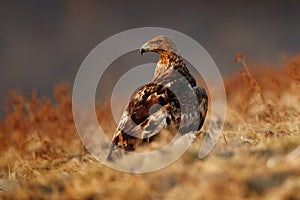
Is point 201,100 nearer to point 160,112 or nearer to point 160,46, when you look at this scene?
point 160,112

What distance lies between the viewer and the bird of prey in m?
7.97

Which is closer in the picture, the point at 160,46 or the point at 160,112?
the point at 160,112

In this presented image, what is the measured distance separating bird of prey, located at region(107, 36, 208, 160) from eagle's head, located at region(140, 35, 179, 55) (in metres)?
0.89

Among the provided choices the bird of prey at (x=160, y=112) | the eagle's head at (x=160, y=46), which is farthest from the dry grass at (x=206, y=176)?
the eagle's head at (x=160, y=46)

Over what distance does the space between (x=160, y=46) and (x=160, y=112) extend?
7.20 ft

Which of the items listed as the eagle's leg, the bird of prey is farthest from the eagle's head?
the eagle's leg

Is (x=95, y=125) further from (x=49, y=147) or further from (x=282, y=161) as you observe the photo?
(x=282, y=161)

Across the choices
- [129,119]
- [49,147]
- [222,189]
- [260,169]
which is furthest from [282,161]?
[49,147]

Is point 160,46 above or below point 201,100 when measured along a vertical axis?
above

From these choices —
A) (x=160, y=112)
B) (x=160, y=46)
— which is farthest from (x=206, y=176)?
(x=160, y=46)

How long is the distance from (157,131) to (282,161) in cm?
258

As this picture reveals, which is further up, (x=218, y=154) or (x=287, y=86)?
(x=287, y=86)

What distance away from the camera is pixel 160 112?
8023mm

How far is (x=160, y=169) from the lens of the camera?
21.1 feet
